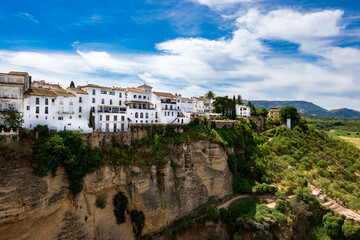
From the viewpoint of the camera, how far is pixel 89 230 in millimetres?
24219

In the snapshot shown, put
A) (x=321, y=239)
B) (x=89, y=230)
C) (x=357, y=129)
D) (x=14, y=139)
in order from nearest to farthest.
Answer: (x=14, y=139) < (x=89, y=230) < (x=321, y=239) < (x=357, y=129)

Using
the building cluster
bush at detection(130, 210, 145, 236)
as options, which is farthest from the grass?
bush at detection(130, 210, 145, 236)

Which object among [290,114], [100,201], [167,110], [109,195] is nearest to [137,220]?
[109,195]

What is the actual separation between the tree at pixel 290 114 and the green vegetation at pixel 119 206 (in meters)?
52.5

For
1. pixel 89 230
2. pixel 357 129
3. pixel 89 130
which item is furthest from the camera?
pixel 357 129

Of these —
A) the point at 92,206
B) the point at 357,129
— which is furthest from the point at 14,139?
the point at 357,129

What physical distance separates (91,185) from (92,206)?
231cm

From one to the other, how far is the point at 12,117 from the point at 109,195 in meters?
12.9

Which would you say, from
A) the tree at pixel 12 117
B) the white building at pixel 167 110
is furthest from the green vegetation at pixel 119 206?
the white building at pixel 167 110

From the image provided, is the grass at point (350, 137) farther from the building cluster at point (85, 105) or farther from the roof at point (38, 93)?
the roof at point (38, 93)

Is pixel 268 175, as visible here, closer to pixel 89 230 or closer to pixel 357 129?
pixel 89 230

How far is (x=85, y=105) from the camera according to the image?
1275 inches

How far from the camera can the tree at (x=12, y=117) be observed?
75.1ft

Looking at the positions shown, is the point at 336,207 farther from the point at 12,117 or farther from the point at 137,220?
the point at 12,117
